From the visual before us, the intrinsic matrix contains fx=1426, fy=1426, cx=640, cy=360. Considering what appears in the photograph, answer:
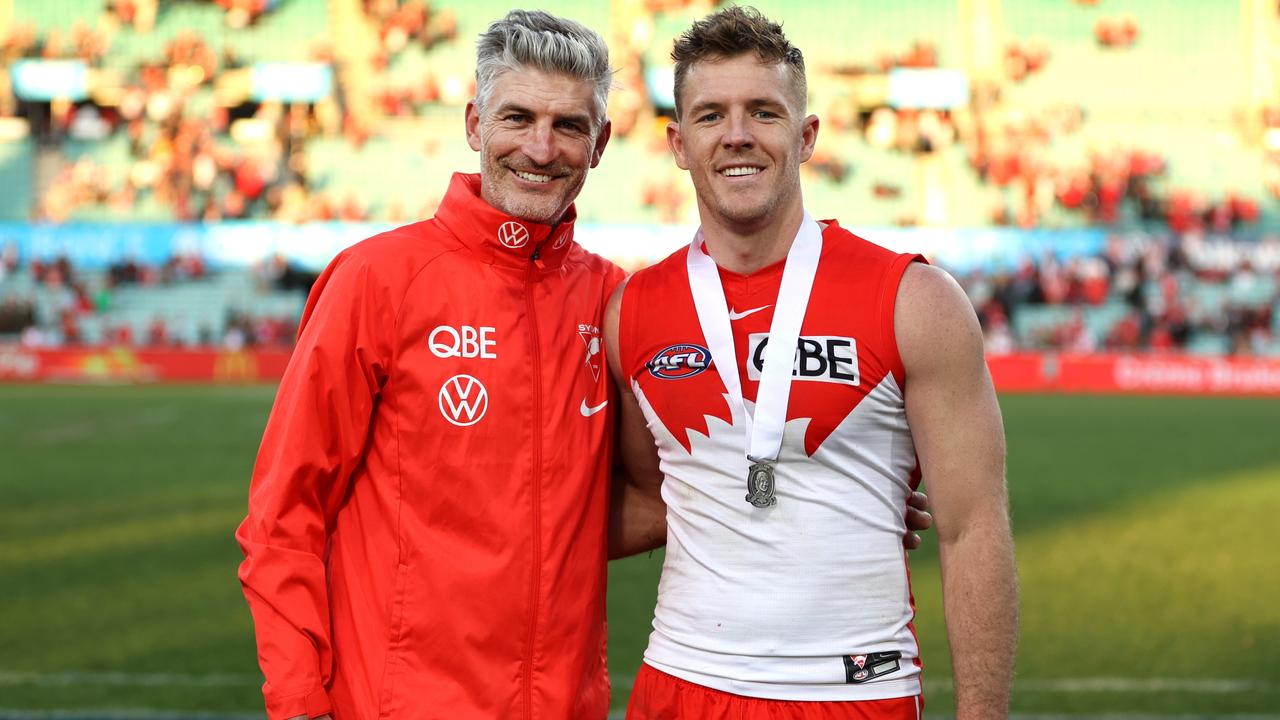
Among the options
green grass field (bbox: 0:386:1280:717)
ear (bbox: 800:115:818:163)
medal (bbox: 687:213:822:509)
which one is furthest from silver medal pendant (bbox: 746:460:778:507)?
green grass field (bbox: 0:386:1280:717)

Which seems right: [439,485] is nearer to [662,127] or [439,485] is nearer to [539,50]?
[539,50]

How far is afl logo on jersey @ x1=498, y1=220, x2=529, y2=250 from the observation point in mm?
3004

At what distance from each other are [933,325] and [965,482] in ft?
1.01

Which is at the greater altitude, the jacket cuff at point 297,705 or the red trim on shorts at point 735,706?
the jacket cuff at point 297,705

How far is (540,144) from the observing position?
9.82ft

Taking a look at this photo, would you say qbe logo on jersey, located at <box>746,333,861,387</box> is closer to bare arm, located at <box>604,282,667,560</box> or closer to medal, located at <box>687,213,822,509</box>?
medal, located at <box>687,213,822,509</box>

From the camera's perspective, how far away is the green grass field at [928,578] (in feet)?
21.7

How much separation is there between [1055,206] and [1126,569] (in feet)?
81.2

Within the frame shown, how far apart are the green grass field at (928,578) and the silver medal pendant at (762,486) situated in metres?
3.69

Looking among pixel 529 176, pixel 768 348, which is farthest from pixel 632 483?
pixel 529 176

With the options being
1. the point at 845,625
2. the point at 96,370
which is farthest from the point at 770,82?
the point at 96,370

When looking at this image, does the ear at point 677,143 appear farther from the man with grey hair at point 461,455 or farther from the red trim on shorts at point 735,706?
the red trim on shorts at point 735,706

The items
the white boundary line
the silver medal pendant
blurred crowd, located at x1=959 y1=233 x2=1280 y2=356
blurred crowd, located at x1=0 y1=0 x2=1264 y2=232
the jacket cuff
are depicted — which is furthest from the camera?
blurred crowd, located at x1=0 y1=0 x2=1264 y2=232

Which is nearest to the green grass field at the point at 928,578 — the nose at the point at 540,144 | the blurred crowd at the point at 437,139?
the nose at the point at 540,144
